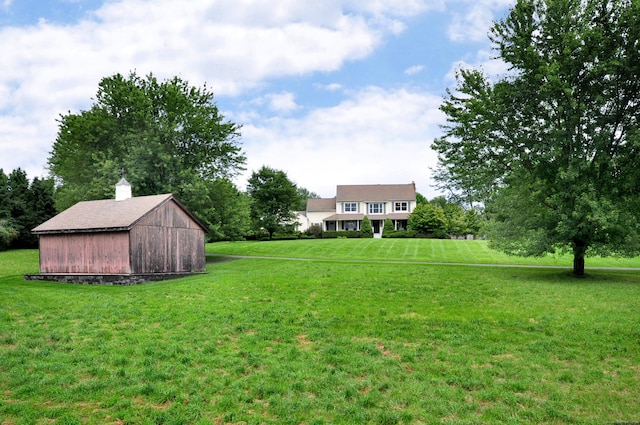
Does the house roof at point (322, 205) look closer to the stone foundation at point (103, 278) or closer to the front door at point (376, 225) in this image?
the front door at point (376, 225)

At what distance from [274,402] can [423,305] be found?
8908 mm

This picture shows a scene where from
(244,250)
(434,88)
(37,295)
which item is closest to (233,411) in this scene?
(37,295)

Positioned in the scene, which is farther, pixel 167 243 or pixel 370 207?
pixel 370 207

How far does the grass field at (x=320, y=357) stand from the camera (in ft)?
20.9

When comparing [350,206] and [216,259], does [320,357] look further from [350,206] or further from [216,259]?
[350,206]

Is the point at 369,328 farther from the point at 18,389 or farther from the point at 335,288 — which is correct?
the point at 18,389

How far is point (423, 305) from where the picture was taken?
47.3 ft

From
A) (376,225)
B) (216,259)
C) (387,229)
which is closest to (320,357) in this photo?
(216,259)

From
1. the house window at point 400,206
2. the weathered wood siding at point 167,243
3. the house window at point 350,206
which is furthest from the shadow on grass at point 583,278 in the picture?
the house window at point 350,206

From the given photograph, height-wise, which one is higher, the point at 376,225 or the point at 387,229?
the point at 376,225

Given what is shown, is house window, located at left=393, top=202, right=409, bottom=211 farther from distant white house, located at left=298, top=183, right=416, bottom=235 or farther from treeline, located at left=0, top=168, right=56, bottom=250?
treeline, located at left=0, top=168, right=56, bottom=250

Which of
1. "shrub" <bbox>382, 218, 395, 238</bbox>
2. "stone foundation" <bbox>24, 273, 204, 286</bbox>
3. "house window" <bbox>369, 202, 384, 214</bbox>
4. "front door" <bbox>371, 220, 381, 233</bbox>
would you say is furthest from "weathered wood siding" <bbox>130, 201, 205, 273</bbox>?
"house window" <bbox>369, 202, 384, 214</bbox>

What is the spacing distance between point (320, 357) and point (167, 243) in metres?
18.4

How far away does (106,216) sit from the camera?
24.2m
